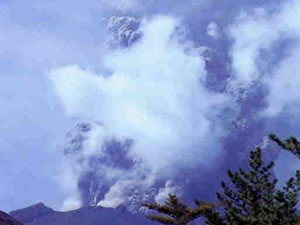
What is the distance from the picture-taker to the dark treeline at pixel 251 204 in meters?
31.5

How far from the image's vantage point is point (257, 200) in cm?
3541

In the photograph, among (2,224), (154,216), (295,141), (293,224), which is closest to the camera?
(295,141)

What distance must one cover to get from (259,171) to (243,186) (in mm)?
1627

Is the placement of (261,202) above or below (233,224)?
above

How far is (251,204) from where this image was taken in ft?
115

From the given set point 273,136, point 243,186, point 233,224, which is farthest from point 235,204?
point 273,136

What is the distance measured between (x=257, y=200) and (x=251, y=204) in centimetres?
59

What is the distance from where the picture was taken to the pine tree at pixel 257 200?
31.4 m

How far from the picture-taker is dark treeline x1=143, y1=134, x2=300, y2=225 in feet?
103

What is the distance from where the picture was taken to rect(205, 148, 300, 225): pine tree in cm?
3141

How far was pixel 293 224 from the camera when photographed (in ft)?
99.1

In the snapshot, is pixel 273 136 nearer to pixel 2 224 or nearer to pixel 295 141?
pixel 295 141

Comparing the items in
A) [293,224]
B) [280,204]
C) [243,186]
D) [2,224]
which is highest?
[2,224]

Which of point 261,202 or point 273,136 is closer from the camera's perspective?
point 273,136
